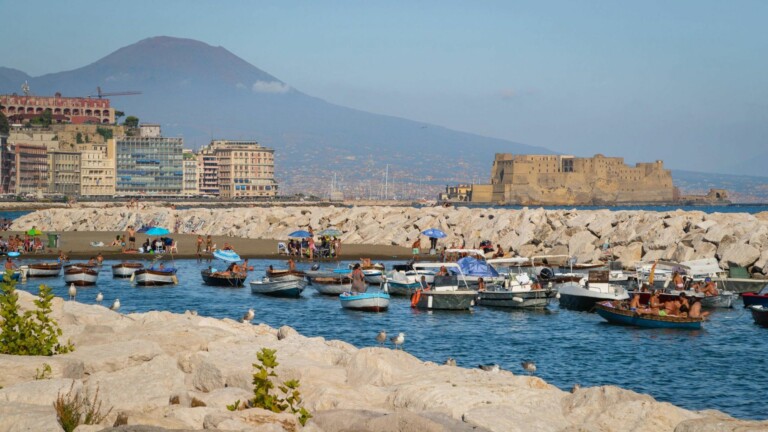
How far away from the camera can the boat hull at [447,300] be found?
28.5 m

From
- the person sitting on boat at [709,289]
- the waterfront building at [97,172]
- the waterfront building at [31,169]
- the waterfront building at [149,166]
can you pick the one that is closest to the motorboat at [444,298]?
the person sitting on boat at [709,289]

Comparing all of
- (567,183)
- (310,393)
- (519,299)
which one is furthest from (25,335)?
(567,183)

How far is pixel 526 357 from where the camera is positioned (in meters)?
20.7

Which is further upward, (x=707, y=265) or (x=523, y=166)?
(x=523, y=166)

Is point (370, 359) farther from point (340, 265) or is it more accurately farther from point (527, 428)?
point (340, 265)

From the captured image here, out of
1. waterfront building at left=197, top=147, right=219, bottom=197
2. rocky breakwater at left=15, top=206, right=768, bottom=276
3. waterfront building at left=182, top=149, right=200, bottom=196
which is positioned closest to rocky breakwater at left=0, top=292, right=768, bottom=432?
rocky breakwater at left=15, top=206, right=768, bottom=276

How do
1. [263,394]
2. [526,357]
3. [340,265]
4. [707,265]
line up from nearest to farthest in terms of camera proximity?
[263,394] < [526,357] < [707,265] < [340,265]

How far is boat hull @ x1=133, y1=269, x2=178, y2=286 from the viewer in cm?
3500

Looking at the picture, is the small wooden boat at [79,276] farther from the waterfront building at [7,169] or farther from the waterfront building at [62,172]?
the waterfront building at [7,169]

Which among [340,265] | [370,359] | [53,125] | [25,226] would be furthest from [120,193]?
[370,359]

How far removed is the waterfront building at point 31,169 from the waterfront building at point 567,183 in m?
75.9

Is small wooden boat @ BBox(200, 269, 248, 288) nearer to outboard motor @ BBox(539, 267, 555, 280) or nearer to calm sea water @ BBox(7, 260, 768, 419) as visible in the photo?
calm sea water @ BBox(7, 260, 768, 419)

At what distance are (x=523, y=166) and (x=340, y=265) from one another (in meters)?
150

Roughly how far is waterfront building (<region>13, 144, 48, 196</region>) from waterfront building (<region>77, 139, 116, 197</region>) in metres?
5.93
